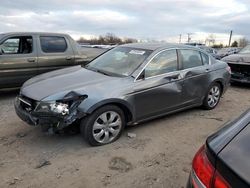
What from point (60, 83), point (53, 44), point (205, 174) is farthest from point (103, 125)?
point (53, 44)

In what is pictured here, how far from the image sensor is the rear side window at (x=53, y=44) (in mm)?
7371

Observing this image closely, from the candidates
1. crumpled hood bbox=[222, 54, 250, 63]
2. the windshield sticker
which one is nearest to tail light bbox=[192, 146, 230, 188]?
the windshield sticker

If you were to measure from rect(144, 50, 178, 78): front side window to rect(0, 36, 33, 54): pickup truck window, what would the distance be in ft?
11.9

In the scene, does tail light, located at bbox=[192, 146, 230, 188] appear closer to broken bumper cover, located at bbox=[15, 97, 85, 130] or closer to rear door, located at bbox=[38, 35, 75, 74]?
broken bumper cover, located at bbox=[15, 97, 85, 130]

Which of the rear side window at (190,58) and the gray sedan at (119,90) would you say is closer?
the gray sedan at (119,90)

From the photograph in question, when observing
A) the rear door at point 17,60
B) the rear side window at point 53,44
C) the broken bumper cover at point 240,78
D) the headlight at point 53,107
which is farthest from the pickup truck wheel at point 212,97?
the rear door at point 17,60

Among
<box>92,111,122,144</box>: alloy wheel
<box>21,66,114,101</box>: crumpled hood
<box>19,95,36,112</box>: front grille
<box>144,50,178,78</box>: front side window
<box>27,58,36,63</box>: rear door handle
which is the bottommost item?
<box>92,111,122,144</box>: alloy wheel

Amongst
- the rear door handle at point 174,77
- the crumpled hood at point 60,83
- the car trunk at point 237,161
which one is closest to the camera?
the car trunk at point 237,161

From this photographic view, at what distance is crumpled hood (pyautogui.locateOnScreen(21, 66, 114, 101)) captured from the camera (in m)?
4.21

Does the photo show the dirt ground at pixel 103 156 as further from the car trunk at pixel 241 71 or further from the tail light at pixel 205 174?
the car trunk at pixel 241 71

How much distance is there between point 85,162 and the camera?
3861mm

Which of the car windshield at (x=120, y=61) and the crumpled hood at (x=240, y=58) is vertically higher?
the car windshield at (x=120, y=61)

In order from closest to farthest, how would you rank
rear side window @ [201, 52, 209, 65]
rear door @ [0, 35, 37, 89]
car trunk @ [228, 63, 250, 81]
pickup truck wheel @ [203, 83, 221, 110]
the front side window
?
the front side window
rear side window @ [201, 52, 209, 65]
pickup truck wheel @ [203, 83, 221, 110]
rear door @ [0, 35, 37, 89]
car trunk @ [228, 63, 250, 81]

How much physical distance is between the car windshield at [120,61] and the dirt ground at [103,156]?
1.05 metres
